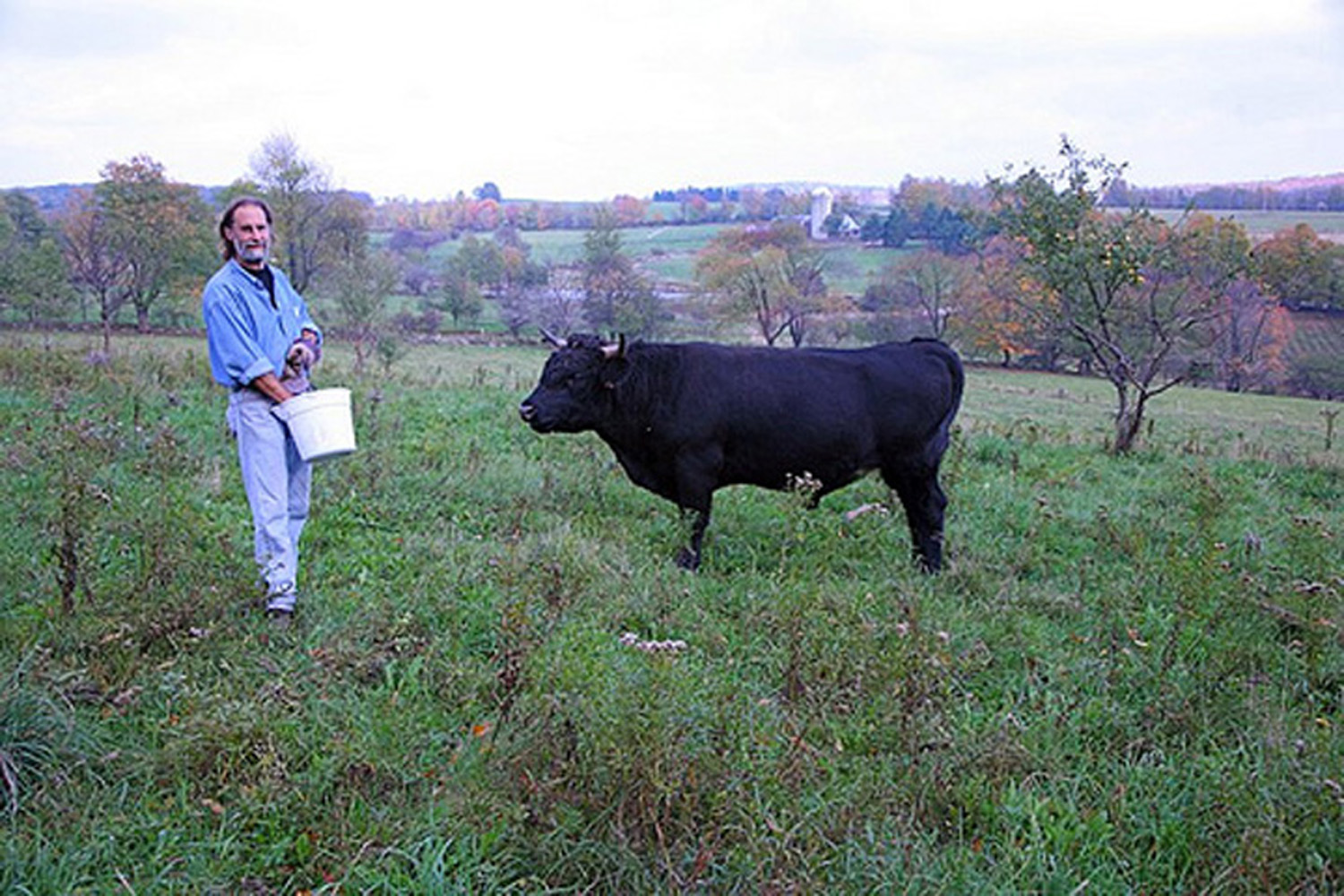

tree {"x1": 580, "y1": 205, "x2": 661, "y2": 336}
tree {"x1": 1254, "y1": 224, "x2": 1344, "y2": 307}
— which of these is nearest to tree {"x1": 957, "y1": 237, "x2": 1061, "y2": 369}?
tree {"x1": 1254, "y1": 224, "x2": 1344, "y2": 307}

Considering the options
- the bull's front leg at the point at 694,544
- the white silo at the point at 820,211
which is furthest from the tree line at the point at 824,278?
the bull's front leg at the point at 694,544

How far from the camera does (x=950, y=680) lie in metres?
A: 4.38

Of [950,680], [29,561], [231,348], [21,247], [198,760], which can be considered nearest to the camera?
[198,760]

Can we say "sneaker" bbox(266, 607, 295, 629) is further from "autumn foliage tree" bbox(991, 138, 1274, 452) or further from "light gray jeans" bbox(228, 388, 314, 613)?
"autumn foliage tree" bbox(991, 138, 1274, 452)

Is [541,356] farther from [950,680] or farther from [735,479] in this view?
[950,680]

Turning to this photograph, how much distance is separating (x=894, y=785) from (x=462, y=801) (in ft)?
5.09

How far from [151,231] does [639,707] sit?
41.8 metres

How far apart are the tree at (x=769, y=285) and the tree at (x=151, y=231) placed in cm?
2964

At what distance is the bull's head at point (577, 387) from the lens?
7.14 metres

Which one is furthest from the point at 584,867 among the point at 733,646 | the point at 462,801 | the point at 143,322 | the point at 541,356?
the point at 143,322

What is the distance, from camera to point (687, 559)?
21.7ft

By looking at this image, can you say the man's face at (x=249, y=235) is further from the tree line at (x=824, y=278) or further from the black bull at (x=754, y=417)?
the tree line at (x=824, y=278)

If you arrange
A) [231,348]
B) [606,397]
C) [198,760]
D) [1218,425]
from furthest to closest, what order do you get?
[1218,425] → [606,397] → [231,348] → [198,760]

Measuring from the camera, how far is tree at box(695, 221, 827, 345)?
196 ft
